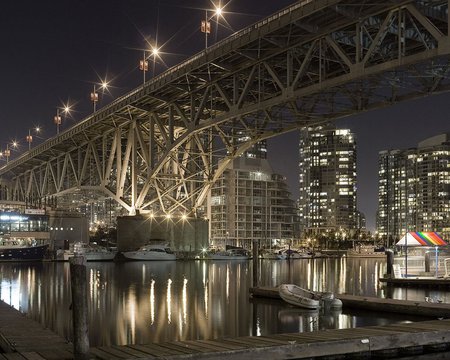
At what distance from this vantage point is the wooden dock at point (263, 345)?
47.9 feet

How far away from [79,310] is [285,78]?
39.1 meters

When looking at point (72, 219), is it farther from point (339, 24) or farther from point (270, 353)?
point (270, 353)

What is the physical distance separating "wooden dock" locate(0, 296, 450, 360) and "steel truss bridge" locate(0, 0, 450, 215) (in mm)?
17842

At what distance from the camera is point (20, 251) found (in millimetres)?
74000

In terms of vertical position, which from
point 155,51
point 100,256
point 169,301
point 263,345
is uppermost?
point 155,51

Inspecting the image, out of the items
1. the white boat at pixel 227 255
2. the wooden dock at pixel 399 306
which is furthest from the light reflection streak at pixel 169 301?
the white boat at pixel 227 255

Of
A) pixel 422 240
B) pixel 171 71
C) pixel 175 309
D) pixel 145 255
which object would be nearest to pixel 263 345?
pixel 175 309

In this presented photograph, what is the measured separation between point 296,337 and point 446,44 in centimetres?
1981

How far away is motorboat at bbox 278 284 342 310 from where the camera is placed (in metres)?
27.5

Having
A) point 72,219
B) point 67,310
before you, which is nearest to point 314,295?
point 67,310

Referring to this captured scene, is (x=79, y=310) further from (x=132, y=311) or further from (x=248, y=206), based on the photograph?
(x=248, y=206)

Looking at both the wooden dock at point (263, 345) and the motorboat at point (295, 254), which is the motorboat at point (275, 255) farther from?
the wooden dock at point (263, 345)

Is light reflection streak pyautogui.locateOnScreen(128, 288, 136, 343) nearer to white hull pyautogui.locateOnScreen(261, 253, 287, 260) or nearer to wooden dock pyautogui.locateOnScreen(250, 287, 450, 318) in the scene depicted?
wooden dock pyautogui.locateOnScreen(250, 287, 450, 318)

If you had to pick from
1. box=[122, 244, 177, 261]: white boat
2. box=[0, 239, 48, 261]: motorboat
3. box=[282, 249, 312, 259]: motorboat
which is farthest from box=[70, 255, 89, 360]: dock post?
box=[282, 249, 312, 259]: motorboat
